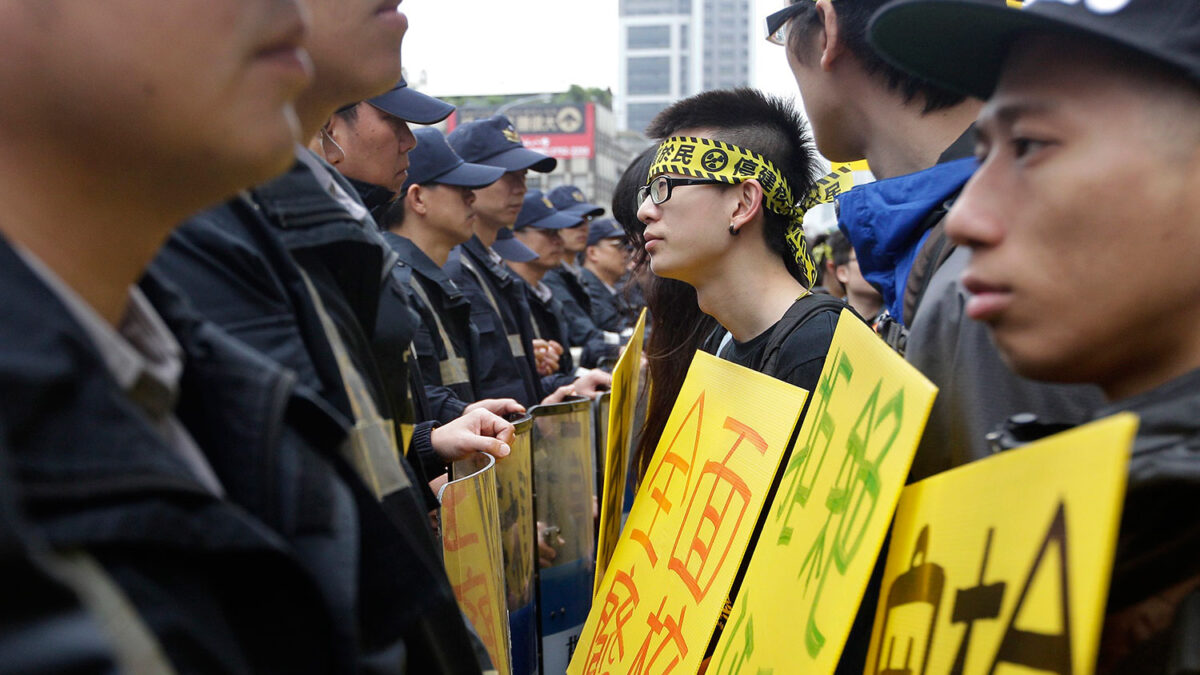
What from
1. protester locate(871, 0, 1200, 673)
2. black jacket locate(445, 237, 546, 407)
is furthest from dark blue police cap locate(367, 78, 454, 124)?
protester locate(871, 0, 1200, 673)

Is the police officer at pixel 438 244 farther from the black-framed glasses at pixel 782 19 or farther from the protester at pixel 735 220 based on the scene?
the black-framed glasses at pixel 782 19

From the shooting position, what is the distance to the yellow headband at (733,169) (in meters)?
3.04

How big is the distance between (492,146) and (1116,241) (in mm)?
5439

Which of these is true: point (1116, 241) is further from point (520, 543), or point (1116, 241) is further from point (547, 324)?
point (547, 324)

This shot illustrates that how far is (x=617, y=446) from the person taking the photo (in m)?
3.25

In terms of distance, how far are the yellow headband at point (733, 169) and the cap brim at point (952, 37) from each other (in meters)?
1.58

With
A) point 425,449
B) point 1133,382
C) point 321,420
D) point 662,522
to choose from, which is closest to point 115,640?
point 321,420

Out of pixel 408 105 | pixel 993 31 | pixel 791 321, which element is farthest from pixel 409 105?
pixel 993 31

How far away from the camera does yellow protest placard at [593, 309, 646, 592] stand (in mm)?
3115

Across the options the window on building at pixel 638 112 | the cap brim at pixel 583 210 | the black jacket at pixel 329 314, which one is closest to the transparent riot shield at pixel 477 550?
the black jacket at pixel 329 314

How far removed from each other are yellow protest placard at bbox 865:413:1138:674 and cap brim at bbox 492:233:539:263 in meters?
6.78

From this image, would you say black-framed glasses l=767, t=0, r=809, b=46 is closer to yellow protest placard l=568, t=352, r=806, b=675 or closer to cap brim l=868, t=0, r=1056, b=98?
yellow protest placard l=568, t=352, r=806, b=675

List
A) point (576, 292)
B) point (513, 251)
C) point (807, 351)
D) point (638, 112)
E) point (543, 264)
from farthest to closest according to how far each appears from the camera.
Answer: point (638, 112) < point (576, 292) < point (543, 264) < point (513, 251) < point (807, 351)

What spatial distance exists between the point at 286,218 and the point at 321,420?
0.55 metres
